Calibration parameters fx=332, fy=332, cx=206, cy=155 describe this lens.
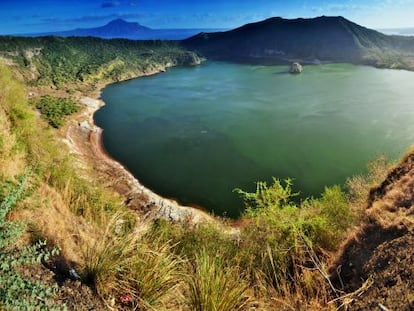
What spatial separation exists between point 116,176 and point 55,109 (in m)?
17.7

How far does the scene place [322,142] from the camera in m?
31.0

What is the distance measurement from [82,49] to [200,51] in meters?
44.6

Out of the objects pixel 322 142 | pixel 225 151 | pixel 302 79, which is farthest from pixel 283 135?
pixel 302 79

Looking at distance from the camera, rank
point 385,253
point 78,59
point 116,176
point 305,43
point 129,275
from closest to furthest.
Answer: point 129,275 < point 385,253 < point 116,176 < point 78,59 < point 305,43

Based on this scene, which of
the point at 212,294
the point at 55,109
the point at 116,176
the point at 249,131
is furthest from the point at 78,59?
the point at 212,294

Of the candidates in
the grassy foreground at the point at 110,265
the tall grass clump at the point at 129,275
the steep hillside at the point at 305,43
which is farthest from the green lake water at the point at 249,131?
the steep hillside at the point at 305,43

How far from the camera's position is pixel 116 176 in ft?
81.5

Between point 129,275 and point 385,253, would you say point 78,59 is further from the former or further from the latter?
point 129,275

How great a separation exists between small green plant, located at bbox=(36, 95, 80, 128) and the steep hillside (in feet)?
219

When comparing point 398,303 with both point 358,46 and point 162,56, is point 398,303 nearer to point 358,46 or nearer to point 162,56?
point 162,56

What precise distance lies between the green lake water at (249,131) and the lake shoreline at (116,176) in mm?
983

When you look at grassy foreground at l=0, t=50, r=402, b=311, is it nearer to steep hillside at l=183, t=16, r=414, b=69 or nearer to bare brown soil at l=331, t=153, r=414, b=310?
bare brown soil at l=331, t=153, r=414, b=310

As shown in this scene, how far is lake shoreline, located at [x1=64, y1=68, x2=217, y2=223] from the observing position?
19.4 metres

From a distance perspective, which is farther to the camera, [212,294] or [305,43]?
[305,43]
